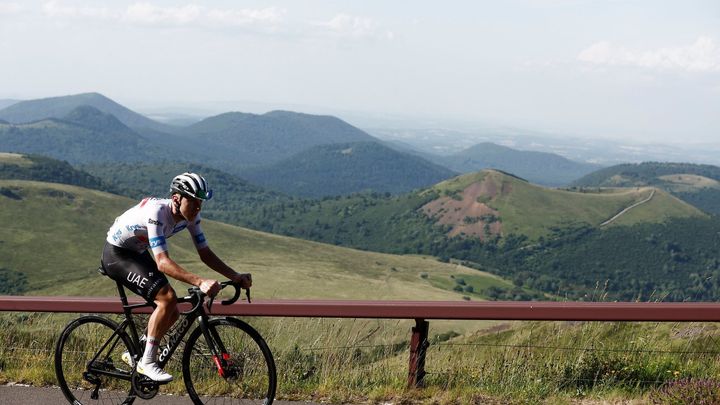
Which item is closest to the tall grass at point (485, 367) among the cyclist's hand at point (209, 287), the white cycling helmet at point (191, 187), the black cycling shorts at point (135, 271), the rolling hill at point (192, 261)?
the black cycling shorts at point (135, 271)

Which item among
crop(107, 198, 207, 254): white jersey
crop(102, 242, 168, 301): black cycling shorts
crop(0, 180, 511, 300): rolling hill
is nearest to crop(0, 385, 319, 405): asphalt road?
crop(102, 242, 168, 301): black cycling shorts

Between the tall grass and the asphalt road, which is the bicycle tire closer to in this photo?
the asphalt road

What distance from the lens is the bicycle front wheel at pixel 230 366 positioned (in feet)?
20.3

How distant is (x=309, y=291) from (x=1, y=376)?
130 meters

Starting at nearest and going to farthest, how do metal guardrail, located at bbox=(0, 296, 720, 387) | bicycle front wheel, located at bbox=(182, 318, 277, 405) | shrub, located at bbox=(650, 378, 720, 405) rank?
bicycle front wheel, located at bbox=(182, 318, 277, 405) < shrub, located at bbox=(650, 378, 720, 405) < metal guardrail, located at bbox=(0, 296, 720, 387)

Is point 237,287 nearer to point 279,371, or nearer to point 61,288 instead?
point 279,371

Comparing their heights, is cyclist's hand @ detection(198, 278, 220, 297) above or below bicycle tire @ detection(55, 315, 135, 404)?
above

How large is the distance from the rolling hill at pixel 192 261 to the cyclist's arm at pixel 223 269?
119m

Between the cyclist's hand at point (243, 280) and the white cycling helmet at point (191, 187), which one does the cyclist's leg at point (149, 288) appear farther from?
the white cycling helmet at point (191, 187)

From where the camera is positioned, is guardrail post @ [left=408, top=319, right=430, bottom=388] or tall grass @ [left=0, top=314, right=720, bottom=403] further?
guardrail post @ [left=408, top=319, right=430, bottom=388]

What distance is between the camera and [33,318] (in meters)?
10.3

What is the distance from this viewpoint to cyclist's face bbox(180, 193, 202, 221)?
6.10 meters

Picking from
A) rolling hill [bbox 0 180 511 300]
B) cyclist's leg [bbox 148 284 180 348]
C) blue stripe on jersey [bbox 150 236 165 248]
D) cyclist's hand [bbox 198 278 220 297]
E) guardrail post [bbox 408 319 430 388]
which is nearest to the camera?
cyclist's hand [bbox 198 278 220 297]

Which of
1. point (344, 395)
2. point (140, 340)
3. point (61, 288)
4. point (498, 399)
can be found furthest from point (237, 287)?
point (61, 288)
